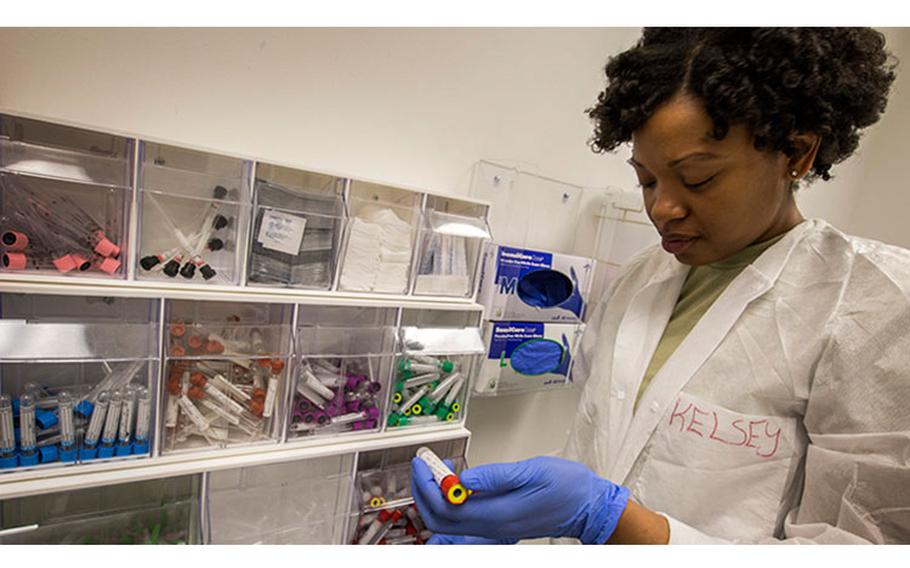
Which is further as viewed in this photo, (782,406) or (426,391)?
(426,391)

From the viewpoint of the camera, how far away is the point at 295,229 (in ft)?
3.36

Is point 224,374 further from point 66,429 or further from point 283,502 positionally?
point 283,502

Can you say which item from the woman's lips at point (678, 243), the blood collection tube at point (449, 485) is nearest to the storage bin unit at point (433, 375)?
the blood collection tube at point (449, 485)

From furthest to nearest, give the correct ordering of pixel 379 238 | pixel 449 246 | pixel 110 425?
1. pixel 449 246
2. pixel 379 238
3. pixel 110 425

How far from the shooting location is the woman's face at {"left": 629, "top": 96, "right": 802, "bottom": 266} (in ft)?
1.94

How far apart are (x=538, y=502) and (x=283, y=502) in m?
0.84

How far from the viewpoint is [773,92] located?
57 centimetres

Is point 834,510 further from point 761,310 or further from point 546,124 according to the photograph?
point 546,124

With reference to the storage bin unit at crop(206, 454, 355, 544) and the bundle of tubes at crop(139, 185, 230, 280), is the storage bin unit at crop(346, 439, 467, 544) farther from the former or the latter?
the bundle of tubes at crop(139, 185, 230, 280)

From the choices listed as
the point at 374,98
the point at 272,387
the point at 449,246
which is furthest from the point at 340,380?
the point at 374,98

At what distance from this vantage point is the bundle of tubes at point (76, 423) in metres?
0.85

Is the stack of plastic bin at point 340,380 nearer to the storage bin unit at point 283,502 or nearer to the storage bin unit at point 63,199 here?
the storage bin unit at point 283,502

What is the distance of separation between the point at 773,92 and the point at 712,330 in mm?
369

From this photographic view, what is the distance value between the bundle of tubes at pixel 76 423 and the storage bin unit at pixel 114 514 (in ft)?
0.45
